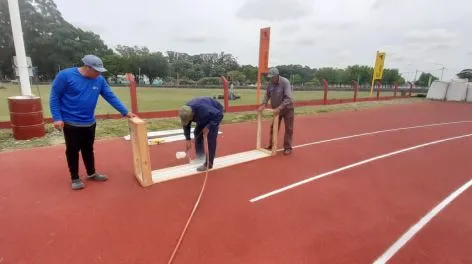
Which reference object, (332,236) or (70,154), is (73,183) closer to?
(70,154)

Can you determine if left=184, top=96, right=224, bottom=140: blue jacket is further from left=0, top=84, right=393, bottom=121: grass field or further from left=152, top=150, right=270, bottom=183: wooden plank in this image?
left=0, top=84, right=393, bottom=121: grass field

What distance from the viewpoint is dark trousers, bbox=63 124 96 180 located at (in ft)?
12.7

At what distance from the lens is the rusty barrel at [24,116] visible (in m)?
6.29

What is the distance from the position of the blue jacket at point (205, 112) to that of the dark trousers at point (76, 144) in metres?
1.41

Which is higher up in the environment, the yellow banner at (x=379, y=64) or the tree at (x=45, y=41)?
the tree at (x=45, y=41)

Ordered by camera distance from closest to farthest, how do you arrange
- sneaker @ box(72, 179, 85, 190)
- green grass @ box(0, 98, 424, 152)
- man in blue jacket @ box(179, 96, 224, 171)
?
sneaker @ box(72, 179, 85, 190), man in blue jacket @ box(179, 96, 224, 171), green grass @ box(0, 98, 424, 152)

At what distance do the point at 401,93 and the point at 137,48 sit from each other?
72.7 metres

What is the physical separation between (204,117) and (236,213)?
1.64m

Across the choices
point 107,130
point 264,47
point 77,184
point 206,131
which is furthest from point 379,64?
point 77,184

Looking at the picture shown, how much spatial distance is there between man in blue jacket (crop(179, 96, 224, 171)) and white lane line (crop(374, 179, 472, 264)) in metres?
2.86

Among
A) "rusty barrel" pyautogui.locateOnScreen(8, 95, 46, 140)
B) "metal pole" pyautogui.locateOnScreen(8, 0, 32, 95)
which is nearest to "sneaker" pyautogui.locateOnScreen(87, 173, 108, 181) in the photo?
"rusty barrel" pyautogui.locateOnScreen(8, 95, 46, 140)

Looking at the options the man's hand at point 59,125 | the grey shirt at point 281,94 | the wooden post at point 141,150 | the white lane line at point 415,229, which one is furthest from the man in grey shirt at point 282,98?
the man's hand at point 59,125

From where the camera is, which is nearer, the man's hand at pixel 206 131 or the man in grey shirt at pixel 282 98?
the man's hand at pixel 206 131

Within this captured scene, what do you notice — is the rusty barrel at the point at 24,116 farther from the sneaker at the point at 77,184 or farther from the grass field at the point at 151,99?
the grass field at the point at 151,99
